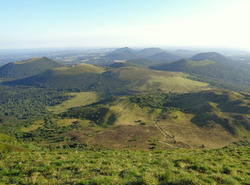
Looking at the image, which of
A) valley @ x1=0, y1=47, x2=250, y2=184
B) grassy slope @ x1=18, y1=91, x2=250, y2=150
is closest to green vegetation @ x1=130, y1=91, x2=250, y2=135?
grassy slope @ x1=18, y1=91, x2=250, y2=150

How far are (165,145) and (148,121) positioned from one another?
34.0m

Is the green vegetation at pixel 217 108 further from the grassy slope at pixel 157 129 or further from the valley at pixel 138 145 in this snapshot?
the valley at pixel 138 145

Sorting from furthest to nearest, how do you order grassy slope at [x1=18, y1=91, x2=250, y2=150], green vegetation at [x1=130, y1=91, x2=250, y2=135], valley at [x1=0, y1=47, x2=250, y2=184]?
green vegetation at [x1=130, y1=91, x2=250, y2=135]
grassy slope at [x1=18, y1=91, x2=250, y2=150]
valley at [x1=0, y1=47, x2=250, y2=184]

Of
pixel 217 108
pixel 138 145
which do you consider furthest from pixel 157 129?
pixel 217 108

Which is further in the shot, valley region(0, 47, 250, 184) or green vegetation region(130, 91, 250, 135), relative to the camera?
green vegetation region(130, 91, 250, 135)

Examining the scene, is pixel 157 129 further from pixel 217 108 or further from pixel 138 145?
pixel 217 108

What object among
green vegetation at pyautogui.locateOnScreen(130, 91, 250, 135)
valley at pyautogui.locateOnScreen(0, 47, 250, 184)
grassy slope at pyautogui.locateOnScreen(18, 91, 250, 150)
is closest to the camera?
valley at pyautogui.locateOnScreen(0, 47, 250, 184)

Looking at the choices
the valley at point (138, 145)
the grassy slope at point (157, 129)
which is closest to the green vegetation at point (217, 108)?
the grassy slope at point (157, 129)

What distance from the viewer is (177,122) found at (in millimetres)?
85438

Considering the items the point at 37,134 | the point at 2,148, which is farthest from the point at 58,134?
the point at 2,148

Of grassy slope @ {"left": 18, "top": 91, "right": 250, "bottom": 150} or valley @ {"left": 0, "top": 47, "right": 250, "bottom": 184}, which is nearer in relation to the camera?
valley @ {"left": 0, "top": 47, "right": 250, "bottom": 184}

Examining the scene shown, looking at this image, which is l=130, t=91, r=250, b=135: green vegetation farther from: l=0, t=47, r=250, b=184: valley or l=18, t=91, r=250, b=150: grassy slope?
l=0, t=47, r=250, b=184: valley

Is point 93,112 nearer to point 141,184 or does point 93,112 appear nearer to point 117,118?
point 117,118

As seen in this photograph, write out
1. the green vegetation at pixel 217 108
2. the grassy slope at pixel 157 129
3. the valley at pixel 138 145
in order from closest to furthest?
the valley at pixel 138 145
the grassy slope at pixel 157 129
the green vegetation at pixel 217 108
